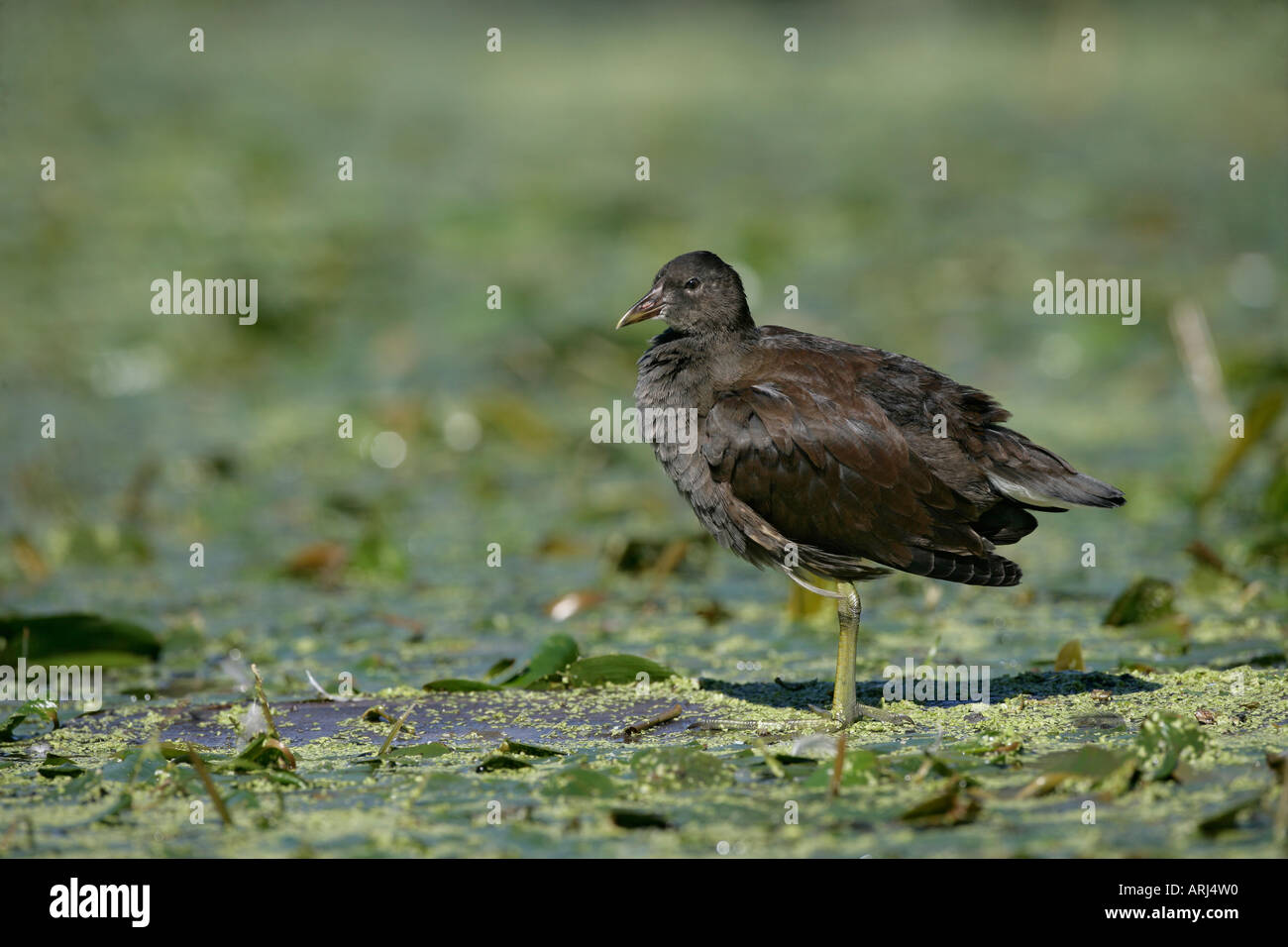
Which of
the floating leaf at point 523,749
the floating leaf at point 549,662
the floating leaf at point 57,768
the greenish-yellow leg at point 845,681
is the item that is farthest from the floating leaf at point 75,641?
the greenish-yellow leg at point 845,681

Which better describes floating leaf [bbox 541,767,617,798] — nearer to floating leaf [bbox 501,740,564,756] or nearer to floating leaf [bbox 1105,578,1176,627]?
floating leaf [bbox 501,740,564,756]

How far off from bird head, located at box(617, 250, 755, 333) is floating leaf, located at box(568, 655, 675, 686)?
128 centimetres

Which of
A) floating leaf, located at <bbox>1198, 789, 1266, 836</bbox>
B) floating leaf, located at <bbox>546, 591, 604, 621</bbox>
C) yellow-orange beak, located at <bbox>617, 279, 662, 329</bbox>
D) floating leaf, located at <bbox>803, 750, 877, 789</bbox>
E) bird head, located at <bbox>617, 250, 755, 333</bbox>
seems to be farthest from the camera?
floating leaf, located at <bbox>546, 591, 604, 621</bbox>

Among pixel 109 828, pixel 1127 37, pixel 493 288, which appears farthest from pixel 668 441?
pixel 1127 37

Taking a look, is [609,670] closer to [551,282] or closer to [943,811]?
[943,811]

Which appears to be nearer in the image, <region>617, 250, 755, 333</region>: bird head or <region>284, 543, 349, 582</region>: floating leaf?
<region>617, 250, 755, 333</region>: bird head

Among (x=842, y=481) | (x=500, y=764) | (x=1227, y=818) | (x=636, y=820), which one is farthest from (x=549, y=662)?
(x=1227, y=818)

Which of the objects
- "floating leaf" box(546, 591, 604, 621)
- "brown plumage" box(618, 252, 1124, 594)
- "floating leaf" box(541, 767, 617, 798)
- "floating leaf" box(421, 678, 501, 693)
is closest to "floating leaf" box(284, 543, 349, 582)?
"floating leaf" box(546, 591, 604, 621)

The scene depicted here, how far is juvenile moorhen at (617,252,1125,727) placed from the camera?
18.1 ft

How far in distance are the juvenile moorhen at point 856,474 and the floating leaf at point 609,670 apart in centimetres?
60

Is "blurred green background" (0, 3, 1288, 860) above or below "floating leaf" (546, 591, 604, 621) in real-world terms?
above

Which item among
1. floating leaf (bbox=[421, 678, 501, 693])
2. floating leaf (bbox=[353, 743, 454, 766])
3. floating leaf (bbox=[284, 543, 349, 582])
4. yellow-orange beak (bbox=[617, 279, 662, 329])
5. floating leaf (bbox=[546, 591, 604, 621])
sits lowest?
floating leaf (bbox=[353, 743, 454, 766])

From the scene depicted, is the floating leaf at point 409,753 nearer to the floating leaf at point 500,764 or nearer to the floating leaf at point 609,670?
the floating leaf at point 500,764

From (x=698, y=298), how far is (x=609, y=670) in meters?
1.46
